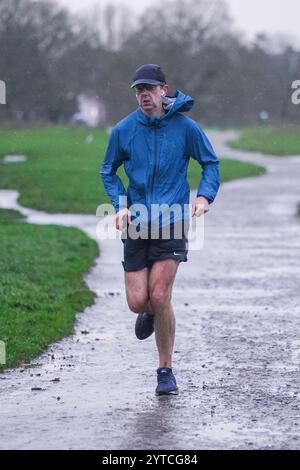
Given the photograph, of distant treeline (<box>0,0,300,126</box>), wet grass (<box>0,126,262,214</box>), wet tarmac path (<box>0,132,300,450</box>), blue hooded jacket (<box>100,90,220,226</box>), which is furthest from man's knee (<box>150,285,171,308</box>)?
distant treeline (<box>0,0,300,126</box>)

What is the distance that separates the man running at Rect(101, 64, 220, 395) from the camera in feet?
25.2

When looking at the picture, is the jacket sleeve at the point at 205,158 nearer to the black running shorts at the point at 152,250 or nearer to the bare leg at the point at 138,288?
the black running shorts at the point at 152,250

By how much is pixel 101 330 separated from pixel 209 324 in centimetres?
98

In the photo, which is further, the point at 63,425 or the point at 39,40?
the point at 39,40

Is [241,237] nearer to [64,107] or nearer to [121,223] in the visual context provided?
[121,223]

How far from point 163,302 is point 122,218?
0.63 meters

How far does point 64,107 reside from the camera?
335 ft

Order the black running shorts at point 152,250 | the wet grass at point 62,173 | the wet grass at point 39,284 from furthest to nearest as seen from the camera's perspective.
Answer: the wet grass at point 62,173 → the wet grass at point 39,284 → the black running shorts at point 152,250

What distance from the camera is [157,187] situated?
7691 millimetres

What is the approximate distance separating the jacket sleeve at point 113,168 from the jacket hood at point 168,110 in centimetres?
20

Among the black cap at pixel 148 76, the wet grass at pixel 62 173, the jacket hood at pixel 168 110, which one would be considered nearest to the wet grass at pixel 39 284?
the jacket hood at pixel 168 110

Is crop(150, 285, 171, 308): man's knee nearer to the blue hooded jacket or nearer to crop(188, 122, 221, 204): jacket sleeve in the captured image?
the blue hooded jacket

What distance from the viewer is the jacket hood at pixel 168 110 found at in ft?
25.2
